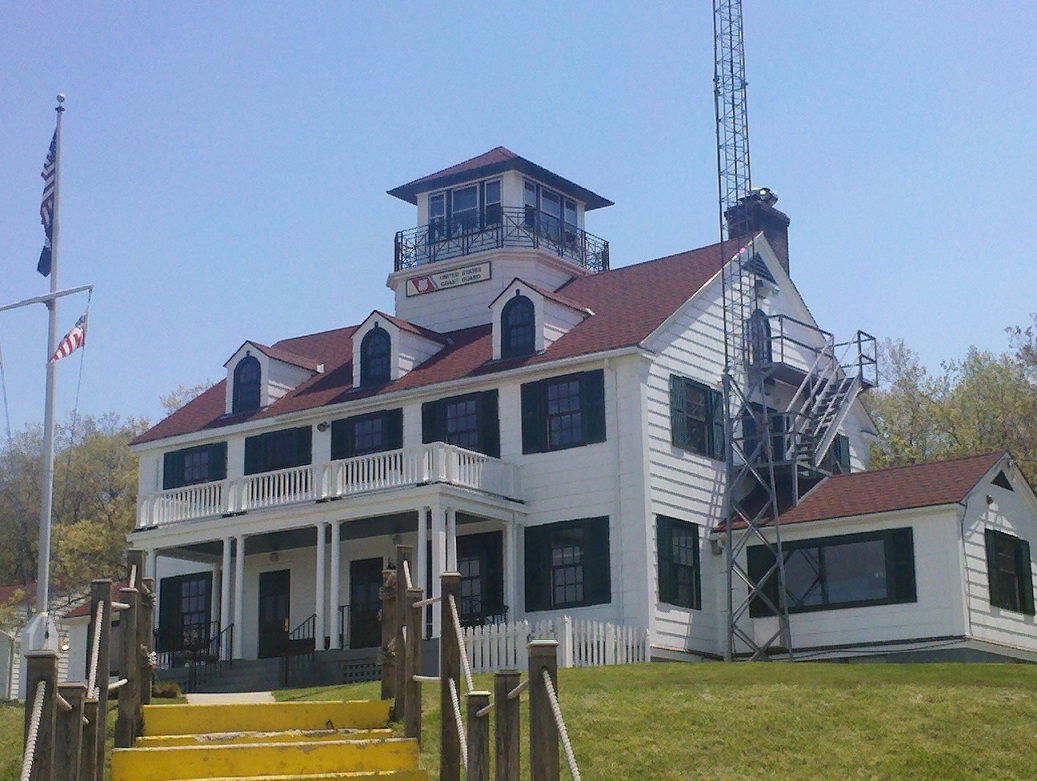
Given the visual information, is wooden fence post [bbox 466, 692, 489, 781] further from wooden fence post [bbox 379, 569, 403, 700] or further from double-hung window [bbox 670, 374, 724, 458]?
double-hung window [bbox 670, 374, 724, 458]

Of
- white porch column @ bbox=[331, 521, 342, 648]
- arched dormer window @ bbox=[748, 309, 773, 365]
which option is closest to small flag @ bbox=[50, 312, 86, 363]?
white porch column @ bbox=[331, 521, 342, 648]

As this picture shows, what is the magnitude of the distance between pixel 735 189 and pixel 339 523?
10.6m

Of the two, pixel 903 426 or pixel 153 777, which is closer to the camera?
pixel 153 777

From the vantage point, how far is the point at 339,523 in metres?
31.8

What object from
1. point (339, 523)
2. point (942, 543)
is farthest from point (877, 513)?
point (339, 523)

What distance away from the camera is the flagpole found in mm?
31500

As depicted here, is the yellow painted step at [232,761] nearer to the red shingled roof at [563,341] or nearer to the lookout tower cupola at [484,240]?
the red shingled roof at [563,341]

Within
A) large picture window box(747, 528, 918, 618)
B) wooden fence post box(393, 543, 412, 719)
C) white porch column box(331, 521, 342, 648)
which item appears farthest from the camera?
white porch column box(331, 521, 342, 648)

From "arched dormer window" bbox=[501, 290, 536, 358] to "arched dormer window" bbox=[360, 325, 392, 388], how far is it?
300 cm

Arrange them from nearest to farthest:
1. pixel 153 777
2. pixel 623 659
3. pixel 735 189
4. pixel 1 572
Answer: pixel 153 777 < pixel 623 659 < pixel 735 189 < pixel 1 572

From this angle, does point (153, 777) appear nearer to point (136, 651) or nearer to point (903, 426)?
point (136, 651)

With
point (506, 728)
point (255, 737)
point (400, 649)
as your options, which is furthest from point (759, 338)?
point (506, 728)

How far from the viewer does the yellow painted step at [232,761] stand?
1393 centimetres

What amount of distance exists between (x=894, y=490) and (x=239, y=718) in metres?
17.9
